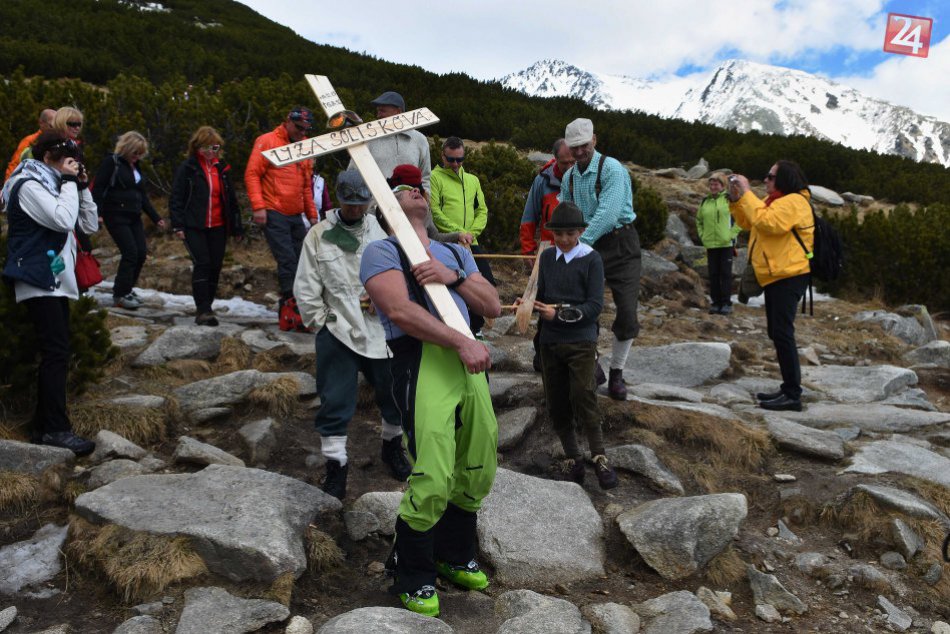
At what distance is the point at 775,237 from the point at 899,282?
7.81 m

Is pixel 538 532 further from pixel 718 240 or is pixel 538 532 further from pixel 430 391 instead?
pixel 718 240

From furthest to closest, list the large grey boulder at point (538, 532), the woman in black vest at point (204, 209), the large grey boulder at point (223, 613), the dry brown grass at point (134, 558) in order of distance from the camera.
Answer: the woman in black vest at point (204, 209) → the large grey boulder at point (538, 532) → the dry brown grass at point (134, 558) → the large grey boulder at point (223, 613)

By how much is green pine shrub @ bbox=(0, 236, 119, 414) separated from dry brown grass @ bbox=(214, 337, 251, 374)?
110 cm

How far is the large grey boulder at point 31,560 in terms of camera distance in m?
3.54

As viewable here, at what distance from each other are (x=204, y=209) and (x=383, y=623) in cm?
509

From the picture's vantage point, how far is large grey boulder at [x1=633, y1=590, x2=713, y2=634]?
3.47 m

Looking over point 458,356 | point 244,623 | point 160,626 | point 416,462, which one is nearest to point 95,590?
point 160,626

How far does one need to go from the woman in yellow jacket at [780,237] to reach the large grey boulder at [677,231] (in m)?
7.88

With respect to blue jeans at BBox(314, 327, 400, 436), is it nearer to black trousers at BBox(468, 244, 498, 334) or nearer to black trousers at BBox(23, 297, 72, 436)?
black trousers at BBox(468, 244, 498, 334)

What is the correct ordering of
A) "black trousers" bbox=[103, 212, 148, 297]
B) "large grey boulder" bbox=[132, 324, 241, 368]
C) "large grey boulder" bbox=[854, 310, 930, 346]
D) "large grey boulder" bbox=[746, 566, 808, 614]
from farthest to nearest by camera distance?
"large grey boulder" bbox=[854, 310, 930, 346], "black trousers" bbox=[103, 212, 148, 297], "large grey boulder" bbox=[132, 324, 241, 368], "large grey boulder" bbox=[746, 566, 808, 614]

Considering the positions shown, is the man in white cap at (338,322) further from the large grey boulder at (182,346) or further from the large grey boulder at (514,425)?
the large grey boulder at (182,346)

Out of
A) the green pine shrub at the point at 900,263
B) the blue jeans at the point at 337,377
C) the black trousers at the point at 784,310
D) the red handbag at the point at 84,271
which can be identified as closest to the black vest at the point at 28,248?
the red handbag at the point at 84,271

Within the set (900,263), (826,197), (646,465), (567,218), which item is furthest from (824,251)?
(826,197)

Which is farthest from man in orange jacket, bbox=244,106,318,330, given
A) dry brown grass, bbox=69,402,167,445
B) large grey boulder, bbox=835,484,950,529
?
large grey boulder, bbox=835,484,950,529
